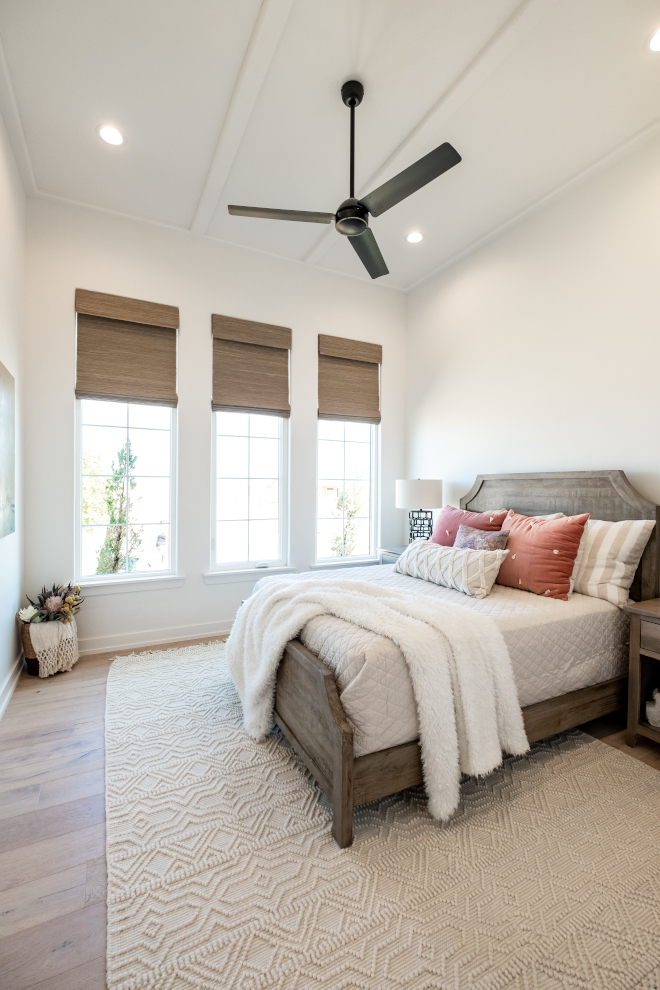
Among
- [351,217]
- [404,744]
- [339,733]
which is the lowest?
[404,744]

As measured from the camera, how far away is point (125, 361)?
3426 mm

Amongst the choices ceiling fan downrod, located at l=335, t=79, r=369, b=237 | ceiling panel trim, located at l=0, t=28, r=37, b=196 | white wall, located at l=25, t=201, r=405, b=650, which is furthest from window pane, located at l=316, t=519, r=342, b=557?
ceiling panel trim, located at l=0, t=28, r=37, b=196

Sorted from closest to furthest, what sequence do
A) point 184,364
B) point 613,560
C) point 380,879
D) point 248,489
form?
point 380,879 → point 613,560 → point 184,364 → point 248,489

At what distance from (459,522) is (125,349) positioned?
9.02 ft

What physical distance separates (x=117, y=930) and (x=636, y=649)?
7.41 ft

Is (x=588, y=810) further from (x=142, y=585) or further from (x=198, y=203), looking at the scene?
(x=198, y=203)

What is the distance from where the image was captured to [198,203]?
3.23m

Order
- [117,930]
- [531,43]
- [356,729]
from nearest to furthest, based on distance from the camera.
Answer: [117,930], [356,729], [531,43]

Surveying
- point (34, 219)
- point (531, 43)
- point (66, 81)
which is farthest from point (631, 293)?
point (34, 219)

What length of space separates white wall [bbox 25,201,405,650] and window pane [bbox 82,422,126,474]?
0.15 m

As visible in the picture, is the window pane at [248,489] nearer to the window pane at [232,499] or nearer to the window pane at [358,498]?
the window pane at [232,499]

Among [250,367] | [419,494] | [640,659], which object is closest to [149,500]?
[250,367]

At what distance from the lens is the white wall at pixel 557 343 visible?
2609 millimetres

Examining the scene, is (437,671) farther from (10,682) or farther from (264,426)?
(264,426)
